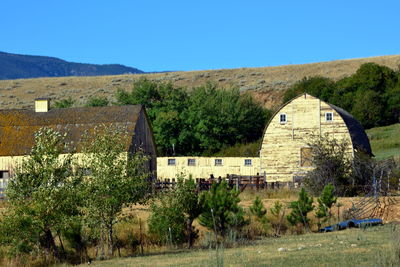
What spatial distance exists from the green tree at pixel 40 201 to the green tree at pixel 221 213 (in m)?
5.50

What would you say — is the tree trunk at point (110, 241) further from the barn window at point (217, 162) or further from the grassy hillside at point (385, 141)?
the grassy hillside at point (385, 141)

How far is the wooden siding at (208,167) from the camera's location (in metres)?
55.2

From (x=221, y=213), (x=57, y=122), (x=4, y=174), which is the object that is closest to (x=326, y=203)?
(x=221, y=213)

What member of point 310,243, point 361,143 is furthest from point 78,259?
point 361,143

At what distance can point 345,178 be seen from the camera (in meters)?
41.3

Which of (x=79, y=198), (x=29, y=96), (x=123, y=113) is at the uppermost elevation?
(x=29, y=96)

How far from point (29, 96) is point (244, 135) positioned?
5425 centimetres

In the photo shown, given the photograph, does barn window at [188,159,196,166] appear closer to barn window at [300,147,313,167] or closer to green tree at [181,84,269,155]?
green tree at [181,84,269,155]

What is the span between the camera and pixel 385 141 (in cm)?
6594

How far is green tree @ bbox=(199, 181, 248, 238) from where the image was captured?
93.9ft

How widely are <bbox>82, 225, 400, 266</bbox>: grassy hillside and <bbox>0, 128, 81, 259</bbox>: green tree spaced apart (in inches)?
85.7

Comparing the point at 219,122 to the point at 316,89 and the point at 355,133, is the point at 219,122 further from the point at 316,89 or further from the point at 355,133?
the point at 355,133

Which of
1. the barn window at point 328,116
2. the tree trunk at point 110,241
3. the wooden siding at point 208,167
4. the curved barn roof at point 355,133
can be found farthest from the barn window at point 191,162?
the tree trunk at point 110,241

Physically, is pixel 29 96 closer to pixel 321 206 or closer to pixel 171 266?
pixel 321 206
